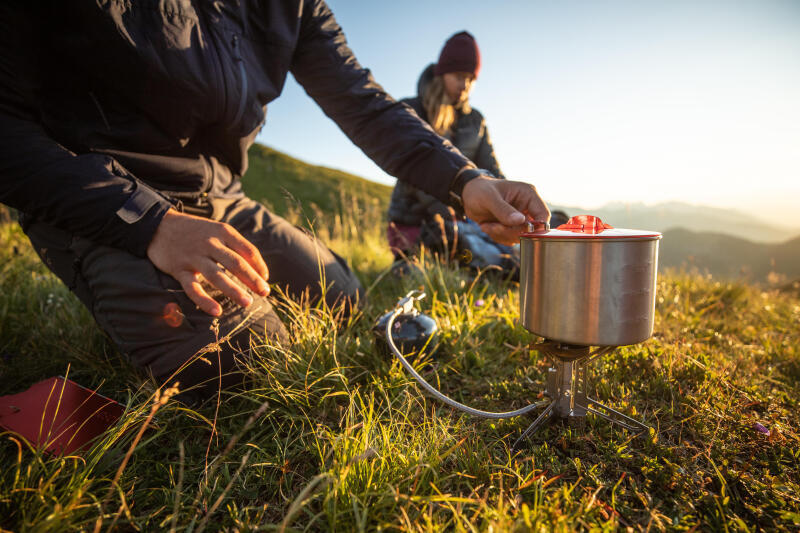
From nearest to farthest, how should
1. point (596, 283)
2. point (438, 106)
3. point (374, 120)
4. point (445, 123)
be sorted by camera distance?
point (596, 283), point (374, 120), point (438, 106), point (445, 123)

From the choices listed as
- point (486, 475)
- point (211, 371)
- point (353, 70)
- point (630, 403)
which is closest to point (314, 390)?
point (211, 371)

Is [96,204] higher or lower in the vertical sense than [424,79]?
lower

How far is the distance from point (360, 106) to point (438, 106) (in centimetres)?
256

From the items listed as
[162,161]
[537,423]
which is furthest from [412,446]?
[162,161]

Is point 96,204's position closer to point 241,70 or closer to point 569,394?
point 241,70

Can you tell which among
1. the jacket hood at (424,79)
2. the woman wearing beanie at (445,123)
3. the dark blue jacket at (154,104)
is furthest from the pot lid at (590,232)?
the jacket hood at (424,79)

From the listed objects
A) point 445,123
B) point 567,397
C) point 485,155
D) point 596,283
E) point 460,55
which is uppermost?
point 460,55

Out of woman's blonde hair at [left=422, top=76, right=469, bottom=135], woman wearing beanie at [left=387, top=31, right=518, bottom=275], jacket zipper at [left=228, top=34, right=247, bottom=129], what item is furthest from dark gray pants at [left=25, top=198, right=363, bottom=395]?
woman's blonde hair at [left=422, top=76, right=469, bottom=135]

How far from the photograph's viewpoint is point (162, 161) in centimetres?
210

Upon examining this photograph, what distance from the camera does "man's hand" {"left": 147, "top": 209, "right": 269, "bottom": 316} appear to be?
1523 millimetres

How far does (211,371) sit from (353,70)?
6.99 feet

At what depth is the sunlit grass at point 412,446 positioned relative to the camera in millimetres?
1178

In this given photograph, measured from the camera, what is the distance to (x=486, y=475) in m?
1.36

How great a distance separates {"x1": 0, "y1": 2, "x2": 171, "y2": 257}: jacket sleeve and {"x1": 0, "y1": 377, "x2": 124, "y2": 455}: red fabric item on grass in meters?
0.63
